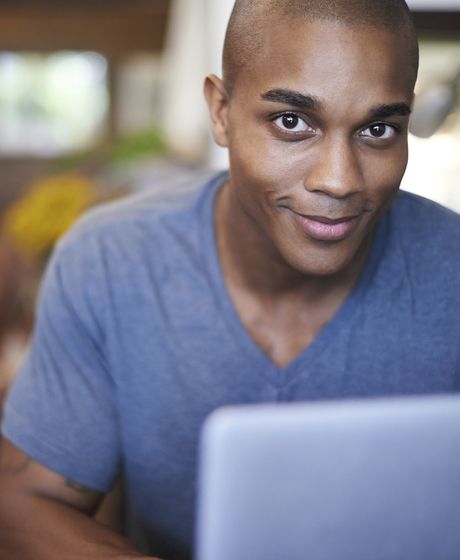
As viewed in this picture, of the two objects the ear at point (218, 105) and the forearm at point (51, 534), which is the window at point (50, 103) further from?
the forearm at point (51, 534)

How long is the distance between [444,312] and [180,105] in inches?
124

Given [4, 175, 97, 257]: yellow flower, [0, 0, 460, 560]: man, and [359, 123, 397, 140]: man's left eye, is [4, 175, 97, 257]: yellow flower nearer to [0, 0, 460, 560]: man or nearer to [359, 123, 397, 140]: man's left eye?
[0, 0, 460, 560]: man

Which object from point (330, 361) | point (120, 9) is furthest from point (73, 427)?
point (120, 9)

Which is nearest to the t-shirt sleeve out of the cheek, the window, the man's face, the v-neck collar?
the v-neck collar

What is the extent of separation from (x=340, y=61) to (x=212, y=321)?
0.37 m

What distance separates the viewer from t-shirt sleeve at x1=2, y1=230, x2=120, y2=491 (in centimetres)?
99

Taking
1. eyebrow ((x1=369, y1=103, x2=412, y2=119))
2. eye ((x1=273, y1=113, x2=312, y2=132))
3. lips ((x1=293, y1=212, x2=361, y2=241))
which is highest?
eyebrow ((x1=369, y1=103, x2=412, y2=119))

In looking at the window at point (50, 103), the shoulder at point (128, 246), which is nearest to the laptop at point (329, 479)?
the shoulder at point (128, 246)

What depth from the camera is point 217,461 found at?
1.72 feet

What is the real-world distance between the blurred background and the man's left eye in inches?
10.6

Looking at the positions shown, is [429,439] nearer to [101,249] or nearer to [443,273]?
[443,273]

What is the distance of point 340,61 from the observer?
31.3 inches

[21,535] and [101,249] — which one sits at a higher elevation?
[101,249]

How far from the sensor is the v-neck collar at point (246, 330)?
987mm
